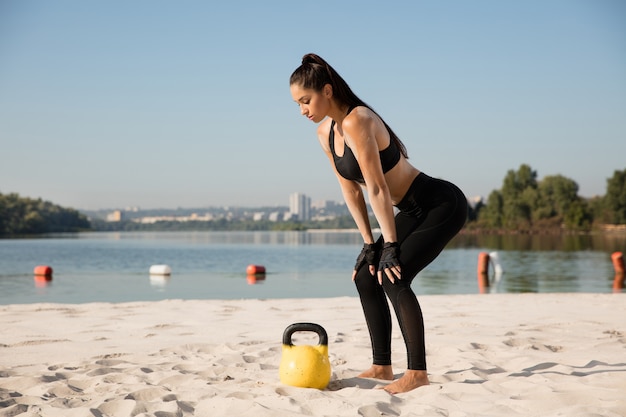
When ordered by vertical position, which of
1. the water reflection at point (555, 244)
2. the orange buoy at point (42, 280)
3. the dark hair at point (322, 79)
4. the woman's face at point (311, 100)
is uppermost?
the dark hair at point (322, 79)

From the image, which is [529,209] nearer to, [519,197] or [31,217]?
[519,197]

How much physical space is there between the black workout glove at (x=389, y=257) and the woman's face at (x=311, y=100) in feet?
2.93

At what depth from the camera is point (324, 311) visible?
8.88 m

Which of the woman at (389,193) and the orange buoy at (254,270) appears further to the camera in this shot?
the orange buoy at (254,270)

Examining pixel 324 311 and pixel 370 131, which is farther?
pixel 324 311

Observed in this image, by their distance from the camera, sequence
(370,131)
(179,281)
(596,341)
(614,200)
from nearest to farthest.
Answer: (370,131), (596,341), (179,281), (614,200)

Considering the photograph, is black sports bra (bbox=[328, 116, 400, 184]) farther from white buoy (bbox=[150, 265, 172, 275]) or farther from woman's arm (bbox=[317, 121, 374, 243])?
white buoy (bbox=[150, 265, 172, 275])

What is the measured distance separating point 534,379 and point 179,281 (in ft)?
50.1

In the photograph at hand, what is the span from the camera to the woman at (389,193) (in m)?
3.90

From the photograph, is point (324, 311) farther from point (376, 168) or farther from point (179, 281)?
point (179, 281)

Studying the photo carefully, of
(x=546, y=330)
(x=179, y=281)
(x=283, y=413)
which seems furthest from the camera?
(x=179, y=281)

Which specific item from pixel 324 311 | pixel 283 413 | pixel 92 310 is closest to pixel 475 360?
pixel 283 413

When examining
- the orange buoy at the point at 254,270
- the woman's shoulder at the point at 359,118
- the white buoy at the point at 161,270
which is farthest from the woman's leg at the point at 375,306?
the orange buoy at the point at 254,270

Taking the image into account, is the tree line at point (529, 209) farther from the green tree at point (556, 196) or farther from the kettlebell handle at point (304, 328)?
the kettlebell handle at point (304, 328)
